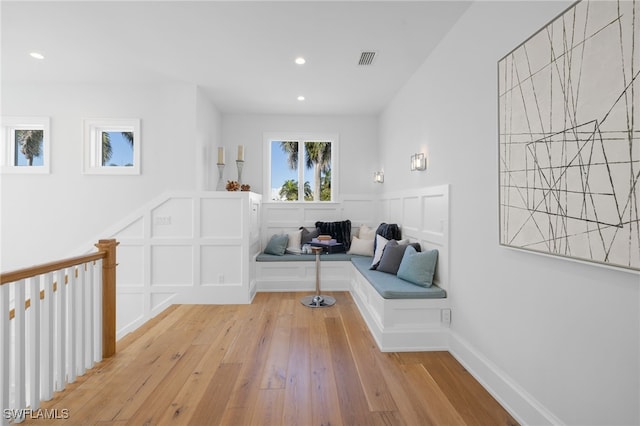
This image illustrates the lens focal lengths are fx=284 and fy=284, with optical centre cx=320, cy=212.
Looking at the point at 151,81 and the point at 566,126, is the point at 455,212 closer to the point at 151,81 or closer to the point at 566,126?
the point at 566,126

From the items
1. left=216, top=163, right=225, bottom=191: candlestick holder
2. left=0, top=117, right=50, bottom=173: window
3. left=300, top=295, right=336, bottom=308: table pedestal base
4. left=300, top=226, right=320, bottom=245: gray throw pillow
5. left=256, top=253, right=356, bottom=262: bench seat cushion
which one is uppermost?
left=0, top=117, right=50, bottom=173: window

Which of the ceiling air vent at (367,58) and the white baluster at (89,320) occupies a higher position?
the ceiling air vent at (367,58)

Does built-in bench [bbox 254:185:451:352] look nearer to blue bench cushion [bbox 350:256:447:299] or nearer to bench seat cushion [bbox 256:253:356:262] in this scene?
blue bench cushion [bbox 350:256:447:299]

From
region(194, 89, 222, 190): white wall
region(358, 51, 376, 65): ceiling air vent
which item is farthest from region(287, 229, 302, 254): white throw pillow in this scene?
region(358, 51, 376, 65): ceiling air vent

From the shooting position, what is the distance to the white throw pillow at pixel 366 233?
4508 mm

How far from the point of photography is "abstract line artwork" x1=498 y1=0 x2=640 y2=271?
1.11 meters

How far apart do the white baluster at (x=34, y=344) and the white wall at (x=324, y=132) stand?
3.34m

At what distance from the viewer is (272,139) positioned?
5020 mm

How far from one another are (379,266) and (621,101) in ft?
7.93

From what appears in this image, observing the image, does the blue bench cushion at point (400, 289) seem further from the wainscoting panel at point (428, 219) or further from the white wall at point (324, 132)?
the white wall at point (324, 132)

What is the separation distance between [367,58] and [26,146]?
15.6 ft

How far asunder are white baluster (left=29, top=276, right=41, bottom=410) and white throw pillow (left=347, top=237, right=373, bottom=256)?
3523 millimetres

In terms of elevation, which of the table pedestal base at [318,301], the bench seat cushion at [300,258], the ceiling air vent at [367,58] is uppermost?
the ceiling air vent at [367,58]

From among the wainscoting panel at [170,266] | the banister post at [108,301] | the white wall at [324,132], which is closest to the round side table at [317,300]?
the wainscoting panel at [170,266]
